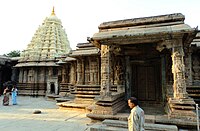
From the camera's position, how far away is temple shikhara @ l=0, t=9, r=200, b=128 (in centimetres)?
586

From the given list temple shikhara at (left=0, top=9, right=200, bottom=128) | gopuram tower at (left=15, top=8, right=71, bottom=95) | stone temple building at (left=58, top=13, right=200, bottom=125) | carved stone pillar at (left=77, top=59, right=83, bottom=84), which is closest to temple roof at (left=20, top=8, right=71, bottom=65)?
gopuram tower at (left=15, top=8, right=71, bottom=95)

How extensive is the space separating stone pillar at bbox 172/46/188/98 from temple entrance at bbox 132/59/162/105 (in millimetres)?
2749

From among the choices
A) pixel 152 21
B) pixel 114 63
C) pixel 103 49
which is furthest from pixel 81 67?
pixel 152 21

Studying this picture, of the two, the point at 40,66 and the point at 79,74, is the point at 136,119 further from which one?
the point at 40,66

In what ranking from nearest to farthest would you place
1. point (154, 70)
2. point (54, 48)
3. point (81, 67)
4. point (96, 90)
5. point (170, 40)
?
point (170, 40) < point (154, 70) < point (96, 90) < point (81, 67) < point (54, 48)

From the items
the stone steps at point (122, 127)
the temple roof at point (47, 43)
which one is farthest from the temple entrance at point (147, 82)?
the temple roof at point (47, 43)

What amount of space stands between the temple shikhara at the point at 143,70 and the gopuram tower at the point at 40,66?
16.9 ft

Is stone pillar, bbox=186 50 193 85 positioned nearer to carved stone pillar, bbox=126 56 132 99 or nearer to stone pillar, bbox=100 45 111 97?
carved stone pillar, bbox=126 56 132 99

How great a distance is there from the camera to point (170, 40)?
6082mm

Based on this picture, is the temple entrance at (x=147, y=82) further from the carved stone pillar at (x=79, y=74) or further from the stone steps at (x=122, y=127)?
the carved stone pillar at (x=79, y=74)

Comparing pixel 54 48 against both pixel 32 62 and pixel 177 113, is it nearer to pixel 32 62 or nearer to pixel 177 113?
pixel 32 62

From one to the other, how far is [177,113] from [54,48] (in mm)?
20344

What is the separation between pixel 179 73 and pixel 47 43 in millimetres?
21286

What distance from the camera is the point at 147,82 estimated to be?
9.01 meters
